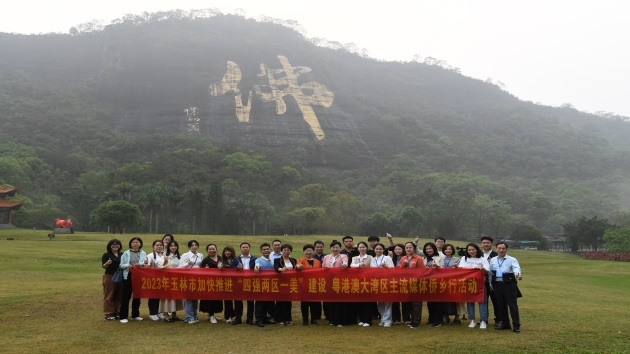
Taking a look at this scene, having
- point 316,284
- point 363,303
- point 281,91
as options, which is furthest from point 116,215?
point 281,91

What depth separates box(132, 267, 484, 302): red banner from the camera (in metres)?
9.92

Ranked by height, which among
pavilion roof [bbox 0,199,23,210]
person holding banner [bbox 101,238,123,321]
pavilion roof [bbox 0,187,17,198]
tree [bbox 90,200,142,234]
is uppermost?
pavilion roof [bbox 0,187,17,198]

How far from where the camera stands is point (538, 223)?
72.0m

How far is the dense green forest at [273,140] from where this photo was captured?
60.6 metres

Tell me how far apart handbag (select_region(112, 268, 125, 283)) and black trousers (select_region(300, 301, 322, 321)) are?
3.78 m

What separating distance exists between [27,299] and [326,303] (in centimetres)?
765

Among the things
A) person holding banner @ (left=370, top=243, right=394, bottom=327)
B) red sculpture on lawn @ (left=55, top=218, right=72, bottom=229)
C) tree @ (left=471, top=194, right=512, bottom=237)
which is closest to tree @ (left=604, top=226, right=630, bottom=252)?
tree @ (left=471, top=194, right=512, bottom=237)

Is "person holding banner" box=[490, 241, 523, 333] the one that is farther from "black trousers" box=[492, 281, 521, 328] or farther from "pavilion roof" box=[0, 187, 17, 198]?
"pavilion roof" box=[0, 187, 17, 198]

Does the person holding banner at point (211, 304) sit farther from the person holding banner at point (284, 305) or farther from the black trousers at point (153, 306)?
the person holding banner at point (284, 305)

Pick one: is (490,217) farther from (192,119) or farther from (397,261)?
(192,119)

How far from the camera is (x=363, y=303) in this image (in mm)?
10039

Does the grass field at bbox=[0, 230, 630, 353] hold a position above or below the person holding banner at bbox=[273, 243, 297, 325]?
below

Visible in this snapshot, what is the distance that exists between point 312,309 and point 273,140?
318 ft

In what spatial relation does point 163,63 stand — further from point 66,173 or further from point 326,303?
point 326,303
